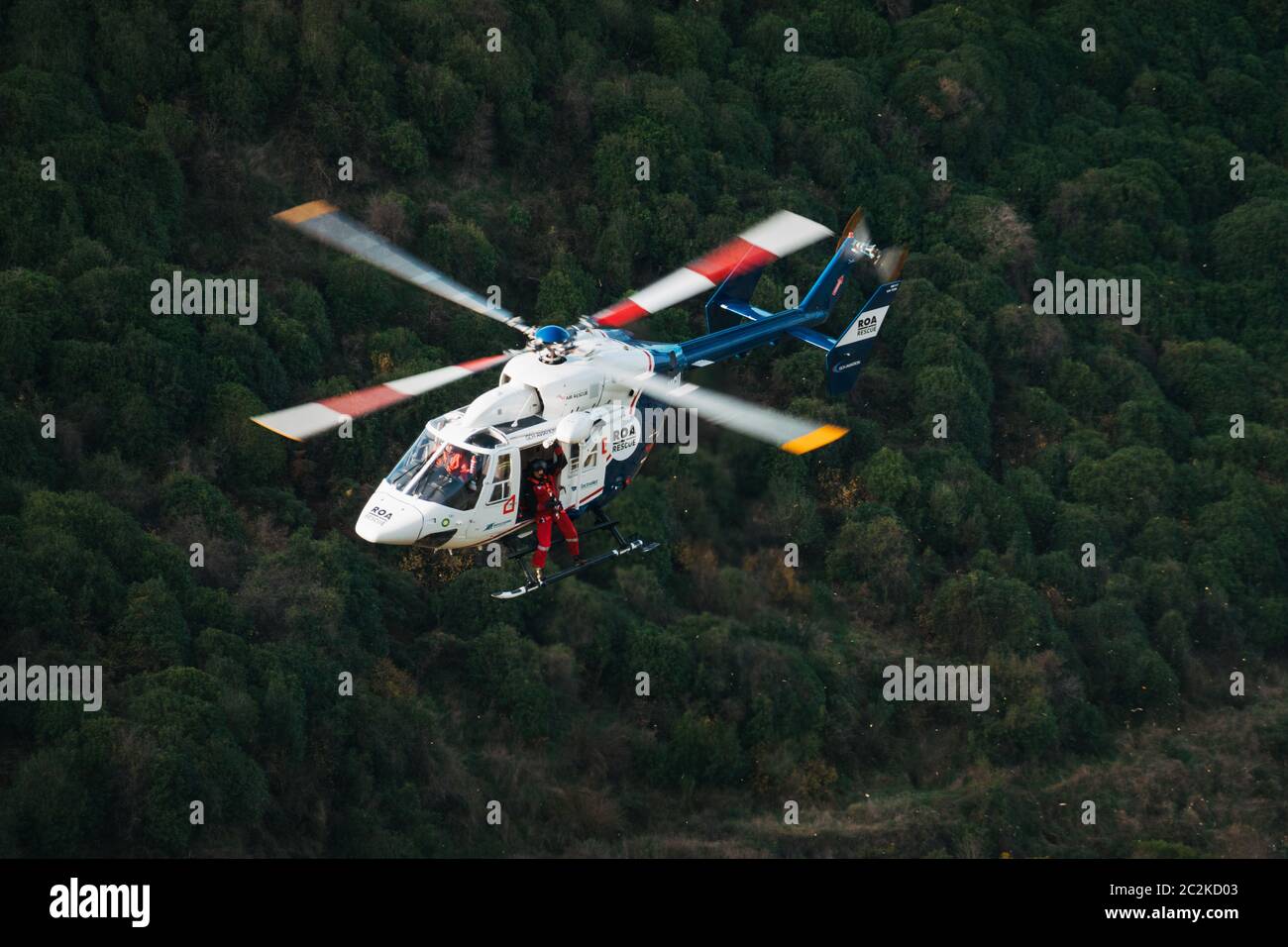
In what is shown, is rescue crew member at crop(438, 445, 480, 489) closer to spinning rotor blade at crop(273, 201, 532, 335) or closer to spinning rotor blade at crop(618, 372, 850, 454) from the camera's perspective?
spinning rotor blade at crop(273, 201, 532, 335)

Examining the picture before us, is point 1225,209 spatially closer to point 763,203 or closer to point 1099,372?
point 1099,372

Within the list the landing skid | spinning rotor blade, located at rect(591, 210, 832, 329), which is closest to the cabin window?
the landing skid

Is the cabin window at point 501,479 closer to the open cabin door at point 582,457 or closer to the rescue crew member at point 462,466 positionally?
the rescue crew member at point 462,466

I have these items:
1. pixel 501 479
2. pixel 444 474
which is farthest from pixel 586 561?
pixel 444 474

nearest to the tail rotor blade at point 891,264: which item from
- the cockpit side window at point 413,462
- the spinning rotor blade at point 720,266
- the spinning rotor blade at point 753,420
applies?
the spinning rotor blade at point 720,266

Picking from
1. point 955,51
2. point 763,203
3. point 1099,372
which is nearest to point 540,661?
point 763,203
